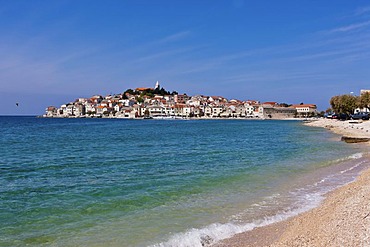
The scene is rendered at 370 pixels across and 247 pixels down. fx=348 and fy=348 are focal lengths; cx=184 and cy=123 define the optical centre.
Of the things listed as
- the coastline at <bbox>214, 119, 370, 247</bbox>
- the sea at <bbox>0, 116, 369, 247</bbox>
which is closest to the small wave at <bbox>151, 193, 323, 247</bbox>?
the sea at <bbox>0, 116, 369, 247</bbox>

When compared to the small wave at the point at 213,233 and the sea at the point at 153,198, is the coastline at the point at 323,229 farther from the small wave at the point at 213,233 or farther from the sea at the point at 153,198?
the sea at the point at 153,198

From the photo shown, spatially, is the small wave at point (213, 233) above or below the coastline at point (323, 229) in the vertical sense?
below

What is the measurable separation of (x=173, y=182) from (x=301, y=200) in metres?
5.50

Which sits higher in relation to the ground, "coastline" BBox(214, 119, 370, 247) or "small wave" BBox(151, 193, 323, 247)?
"coastline" BBox(214, 119, 370, 247)

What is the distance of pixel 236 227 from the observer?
29.7 feet

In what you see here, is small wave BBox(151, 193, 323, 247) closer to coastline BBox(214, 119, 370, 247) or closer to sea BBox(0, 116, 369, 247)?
sea BBox(0, 116, 369, 247)

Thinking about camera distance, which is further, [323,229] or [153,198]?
[153,198]

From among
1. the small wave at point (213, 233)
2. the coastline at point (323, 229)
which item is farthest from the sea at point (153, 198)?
the coastline at point (323, 229)

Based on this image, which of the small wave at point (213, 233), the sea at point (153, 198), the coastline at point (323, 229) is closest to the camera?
the coastline at point (323, 229)

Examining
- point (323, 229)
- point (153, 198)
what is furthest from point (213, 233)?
point (153, 198)

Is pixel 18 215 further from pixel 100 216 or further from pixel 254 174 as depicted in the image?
pixel 254 174

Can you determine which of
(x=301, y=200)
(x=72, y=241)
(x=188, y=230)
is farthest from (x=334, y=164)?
(x=72, y=241)

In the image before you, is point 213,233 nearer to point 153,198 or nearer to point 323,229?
point 323,229

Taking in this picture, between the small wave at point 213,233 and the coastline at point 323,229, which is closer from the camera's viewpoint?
the coastline at point 323,229
